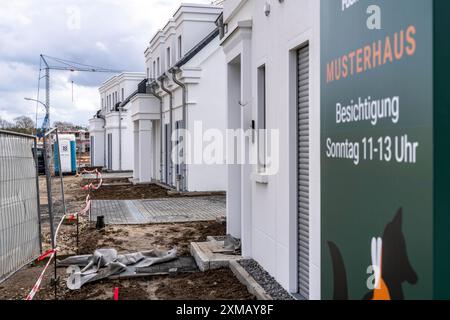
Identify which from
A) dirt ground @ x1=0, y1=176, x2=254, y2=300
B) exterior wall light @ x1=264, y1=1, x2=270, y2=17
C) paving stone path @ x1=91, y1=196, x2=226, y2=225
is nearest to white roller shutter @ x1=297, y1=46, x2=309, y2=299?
dirt ground @ x1=0, y1=176, x2=254, y2=300

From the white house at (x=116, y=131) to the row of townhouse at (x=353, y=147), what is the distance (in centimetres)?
3581

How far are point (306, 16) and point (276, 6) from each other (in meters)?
1.36

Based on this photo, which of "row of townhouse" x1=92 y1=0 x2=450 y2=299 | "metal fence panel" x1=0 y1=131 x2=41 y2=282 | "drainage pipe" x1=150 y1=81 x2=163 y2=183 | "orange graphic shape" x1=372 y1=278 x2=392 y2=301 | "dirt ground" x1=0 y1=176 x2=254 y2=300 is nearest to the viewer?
"row of townhouse" x1=92 y1=0 x2=450 y2=299

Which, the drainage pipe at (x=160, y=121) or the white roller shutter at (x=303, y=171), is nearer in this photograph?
the white roller shutter at (x=303, y=171)

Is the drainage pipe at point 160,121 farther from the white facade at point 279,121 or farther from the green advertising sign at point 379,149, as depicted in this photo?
the green advertising sign at point 379,149

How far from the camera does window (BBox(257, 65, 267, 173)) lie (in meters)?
7.97

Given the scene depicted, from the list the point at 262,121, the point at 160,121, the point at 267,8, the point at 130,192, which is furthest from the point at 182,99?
the point at 267,8

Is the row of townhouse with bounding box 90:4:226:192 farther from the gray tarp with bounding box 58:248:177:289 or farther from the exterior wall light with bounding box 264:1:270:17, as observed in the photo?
the exterior wall light with bounding box 264:1:270:17

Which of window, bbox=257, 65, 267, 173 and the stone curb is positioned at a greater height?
window, bbox=257, 65, 267, 173

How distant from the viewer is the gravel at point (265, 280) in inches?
261

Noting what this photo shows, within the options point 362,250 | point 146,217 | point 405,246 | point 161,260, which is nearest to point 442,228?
point 405,246

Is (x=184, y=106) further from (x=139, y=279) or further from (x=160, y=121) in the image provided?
(x=139, y=279)

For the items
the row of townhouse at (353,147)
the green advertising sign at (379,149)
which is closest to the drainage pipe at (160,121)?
the row of townhouse at (353,147)

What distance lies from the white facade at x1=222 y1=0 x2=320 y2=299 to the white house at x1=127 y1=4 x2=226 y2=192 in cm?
1209
